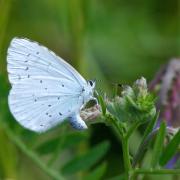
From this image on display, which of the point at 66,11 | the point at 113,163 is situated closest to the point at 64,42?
the point at 66,11

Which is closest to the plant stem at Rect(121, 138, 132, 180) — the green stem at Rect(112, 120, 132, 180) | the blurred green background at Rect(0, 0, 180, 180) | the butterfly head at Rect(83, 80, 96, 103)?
the green stem at Rect(112, 120, 132, 180)

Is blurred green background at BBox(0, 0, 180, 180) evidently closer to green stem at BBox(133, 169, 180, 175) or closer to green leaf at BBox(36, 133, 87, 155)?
green leaf at BBox(36, 133, 87, 155)

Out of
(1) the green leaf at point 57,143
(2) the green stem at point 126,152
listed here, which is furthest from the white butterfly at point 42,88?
(1) the green leaf at point 57,143

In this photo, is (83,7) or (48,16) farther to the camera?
(48,16)

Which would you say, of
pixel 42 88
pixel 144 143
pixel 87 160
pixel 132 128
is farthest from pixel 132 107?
pixel 87 160

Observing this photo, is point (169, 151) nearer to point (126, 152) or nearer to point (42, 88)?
point (126, 152)

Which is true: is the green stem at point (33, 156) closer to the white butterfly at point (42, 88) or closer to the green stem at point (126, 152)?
the white butterfly at point (42, 88)

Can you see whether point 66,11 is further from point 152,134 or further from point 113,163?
point 152,134
